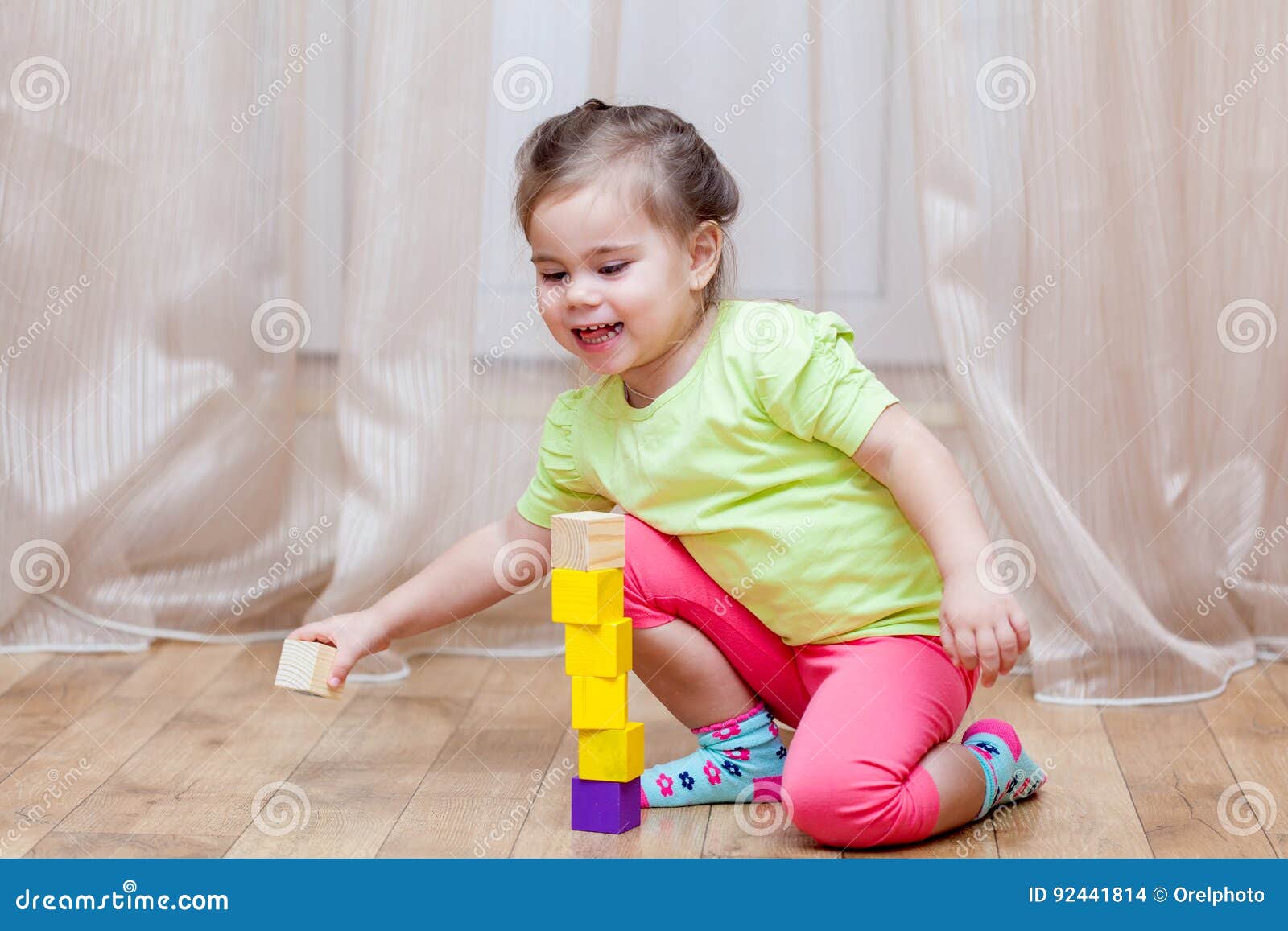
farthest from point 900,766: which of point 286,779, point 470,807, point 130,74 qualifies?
point 130,74

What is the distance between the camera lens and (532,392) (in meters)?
1.52

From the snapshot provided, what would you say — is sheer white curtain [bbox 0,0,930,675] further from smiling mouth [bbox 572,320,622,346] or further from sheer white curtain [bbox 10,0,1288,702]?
smiling mouth [bbox 572,320,622,346]

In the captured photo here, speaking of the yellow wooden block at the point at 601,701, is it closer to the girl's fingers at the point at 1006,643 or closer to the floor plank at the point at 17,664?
the girl's fingers at the point at 1006,643

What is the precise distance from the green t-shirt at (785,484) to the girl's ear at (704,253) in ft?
0.13

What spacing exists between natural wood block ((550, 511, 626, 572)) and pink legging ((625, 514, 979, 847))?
0.47 feet

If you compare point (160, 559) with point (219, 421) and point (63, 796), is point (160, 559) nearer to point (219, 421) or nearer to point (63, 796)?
point (219, 421)

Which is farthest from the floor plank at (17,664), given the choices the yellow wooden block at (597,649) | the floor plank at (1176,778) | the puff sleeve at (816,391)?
the floor plank at (1176,778)

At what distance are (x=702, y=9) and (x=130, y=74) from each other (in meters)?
0.59

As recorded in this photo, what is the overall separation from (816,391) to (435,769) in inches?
17.1

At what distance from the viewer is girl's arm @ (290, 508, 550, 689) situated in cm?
112

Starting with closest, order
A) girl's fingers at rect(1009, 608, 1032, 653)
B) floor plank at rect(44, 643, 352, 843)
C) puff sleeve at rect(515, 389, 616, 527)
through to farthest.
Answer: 1. girl's fingers at rect(1009, 608, 1032, 653)
2. floor plank at rect(44, 643, 352, 843)
3. puff sleeve at rect(515, 389, 616, 527)

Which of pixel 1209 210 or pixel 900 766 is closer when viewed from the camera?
pixel 900 766

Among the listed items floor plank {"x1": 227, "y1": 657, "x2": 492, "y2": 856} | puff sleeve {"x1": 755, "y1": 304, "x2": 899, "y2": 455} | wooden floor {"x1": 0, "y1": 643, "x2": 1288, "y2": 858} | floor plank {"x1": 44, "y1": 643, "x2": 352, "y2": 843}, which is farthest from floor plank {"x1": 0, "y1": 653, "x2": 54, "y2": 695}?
puff sleeve {"x1": 755, "y1": 304, "x2": 899, "y2": 455}

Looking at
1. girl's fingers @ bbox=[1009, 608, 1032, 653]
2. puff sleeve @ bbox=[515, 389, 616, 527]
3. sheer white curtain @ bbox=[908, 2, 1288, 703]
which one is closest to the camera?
girl's fingers @ bbox=[1009, 608, 1032, 653]
